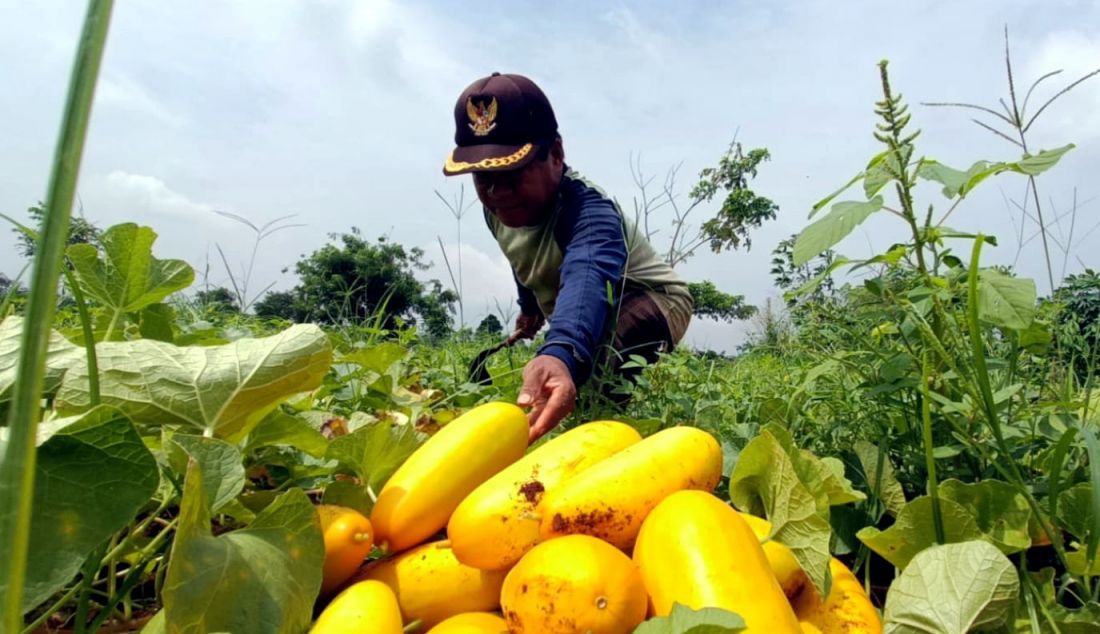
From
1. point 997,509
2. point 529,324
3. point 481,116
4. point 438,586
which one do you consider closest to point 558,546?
point 438,586

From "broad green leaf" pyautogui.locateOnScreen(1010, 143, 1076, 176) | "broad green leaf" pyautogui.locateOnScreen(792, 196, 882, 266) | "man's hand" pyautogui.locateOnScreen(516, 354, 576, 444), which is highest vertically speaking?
"broad green leaf" pyautogui.locateOnScreen(1010, 143, 1076, 176)

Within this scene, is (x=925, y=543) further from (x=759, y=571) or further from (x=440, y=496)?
(x=440, y=496)

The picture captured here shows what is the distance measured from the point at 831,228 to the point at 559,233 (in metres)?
1.92

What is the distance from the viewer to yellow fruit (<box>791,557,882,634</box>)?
2.61ft

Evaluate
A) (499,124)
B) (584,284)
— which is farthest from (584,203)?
(584,284)

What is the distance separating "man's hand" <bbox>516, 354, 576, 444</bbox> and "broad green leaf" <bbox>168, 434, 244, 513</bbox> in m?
0.79

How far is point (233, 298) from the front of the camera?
11.6 feet

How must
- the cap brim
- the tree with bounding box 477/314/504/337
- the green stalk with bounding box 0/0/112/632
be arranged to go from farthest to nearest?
the tree with bounding box 477/314/504/337, the cap brim, the green stalk with bounding box 0/0/112/632

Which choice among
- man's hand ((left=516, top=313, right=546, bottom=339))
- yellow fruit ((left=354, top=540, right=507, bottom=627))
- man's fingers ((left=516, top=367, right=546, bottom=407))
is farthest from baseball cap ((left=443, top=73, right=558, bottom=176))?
yellow fruit ((left=354, top=540, right=507, bottom=627))

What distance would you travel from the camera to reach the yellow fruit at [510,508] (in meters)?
0.83

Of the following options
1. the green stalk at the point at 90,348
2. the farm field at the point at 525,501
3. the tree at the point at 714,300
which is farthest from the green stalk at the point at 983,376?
the tree at the point at 714,300

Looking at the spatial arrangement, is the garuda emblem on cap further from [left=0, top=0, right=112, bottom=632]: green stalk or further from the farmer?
[left=0, top=0, right=112, bottom=632]: green stalk

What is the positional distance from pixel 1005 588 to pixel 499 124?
2.22 metres

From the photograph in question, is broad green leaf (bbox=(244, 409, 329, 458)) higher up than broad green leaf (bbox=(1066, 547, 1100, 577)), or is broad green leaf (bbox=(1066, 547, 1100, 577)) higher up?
broad green leaf (bbox=(244, 409, 329, 458))
